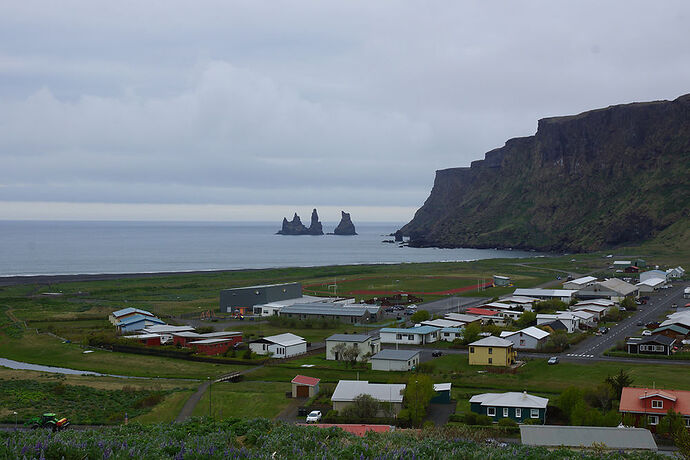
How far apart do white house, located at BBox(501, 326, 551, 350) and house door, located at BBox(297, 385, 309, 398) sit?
19307 millimetres

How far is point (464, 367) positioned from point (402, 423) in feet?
43.9

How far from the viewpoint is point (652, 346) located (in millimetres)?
42062

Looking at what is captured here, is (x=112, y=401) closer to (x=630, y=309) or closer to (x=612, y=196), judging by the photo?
(x=630, y=309)

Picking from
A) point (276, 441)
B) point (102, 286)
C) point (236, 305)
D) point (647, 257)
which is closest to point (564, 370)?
point (276, 441)

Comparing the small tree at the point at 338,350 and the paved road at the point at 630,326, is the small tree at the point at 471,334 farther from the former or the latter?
the small tree at the point at 338,350

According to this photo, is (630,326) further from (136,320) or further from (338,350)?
(136,320)

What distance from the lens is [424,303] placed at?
71.6m

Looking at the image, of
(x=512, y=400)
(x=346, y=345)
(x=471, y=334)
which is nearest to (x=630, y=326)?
(x=471, y=334)

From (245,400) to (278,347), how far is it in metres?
12.5

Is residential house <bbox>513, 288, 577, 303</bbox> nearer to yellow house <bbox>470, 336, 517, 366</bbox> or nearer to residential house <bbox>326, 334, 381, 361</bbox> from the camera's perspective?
yellow house <bbox>470, 336, 517, 366</bbox>

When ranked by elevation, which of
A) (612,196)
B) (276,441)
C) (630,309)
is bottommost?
(630,309)

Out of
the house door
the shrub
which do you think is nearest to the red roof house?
the shrub

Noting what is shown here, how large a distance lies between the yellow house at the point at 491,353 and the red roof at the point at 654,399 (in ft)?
40.7

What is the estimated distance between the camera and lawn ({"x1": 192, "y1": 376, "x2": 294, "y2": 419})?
95.3 feet
